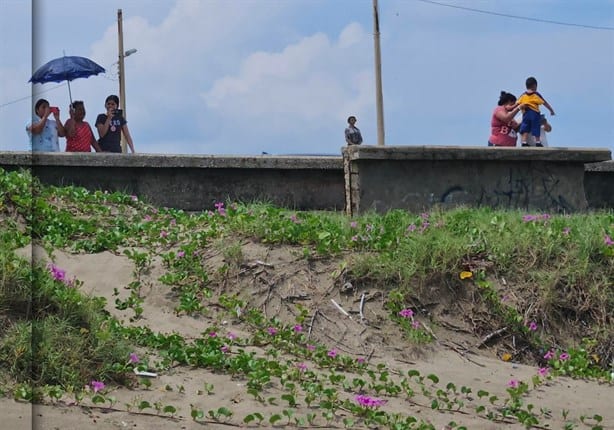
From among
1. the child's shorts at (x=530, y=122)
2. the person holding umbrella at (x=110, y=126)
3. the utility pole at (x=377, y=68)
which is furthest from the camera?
the utility pole at (x=377, y=68)

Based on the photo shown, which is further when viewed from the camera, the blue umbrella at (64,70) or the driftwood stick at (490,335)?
the blue umbrella at (64,70)

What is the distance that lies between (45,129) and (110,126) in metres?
0.86

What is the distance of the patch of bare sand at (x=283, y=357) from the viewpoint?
216 inches

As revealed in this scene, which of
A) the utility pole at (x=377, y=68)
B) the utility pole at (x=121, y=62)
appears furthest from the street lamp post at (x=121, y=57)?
the utility pole at (x=377, y=68)

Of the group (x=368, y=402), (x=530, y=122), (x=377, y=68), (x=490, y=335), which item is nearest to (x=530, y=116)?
(x=530, y=122)

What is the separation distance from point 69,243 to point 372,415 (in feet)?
11.6

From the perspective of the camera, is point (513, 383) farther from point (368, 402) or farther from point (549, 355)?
point (368, 402)

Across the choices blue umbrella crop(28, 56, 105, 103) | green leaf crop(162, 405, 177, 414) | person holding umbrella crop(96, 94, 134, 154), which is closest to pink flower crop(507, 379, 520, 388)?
green leaf crop(162, 405, 177, 414)

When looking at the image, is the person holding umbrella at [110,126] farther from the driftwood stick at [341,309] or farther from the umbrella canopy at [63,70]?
the driftwood stick at [341,309]

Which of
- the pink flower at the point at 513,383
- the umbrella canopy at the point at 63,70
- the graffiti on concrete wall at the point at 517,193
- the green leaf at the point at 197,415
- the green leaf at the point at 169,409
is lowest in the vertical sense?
the pink flower at the point at 513,383

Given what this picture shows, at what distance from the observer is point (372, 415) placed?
5.72 meters

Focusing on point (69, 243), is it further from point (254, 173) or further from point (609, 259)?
point (609, 259)

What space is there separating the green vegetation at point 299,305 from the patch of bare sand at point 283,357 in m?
0.08

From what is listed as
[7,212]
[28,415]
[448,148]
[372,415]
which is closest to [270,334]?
[372,415]
